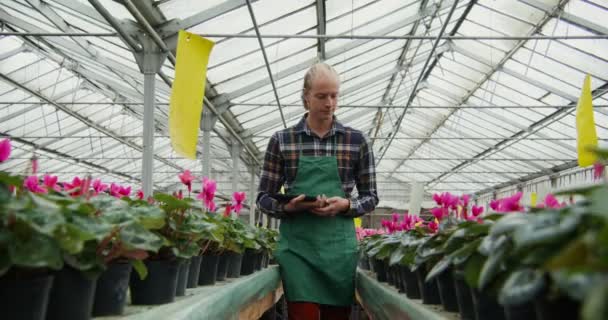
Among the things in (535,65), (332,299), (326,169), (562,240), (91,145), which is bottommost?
(332,299)

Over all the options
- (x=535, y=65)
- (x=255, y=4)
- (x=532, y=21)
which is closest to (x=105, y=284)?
(x=255, y=4)

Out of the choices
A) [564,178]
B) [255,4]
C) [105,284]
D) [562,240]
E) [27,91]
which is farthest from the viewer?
[564,178]

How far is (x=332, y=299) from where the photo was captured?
2.36 m

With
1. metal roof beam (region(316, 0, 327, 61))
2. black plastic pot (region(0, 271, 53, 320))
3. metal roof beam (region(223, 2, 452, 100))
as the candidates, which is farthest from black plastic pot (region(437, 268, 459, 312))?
metal roof beam (region(223, 2, 452, 100))

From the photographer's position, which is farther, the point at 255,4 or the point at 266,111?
the point at 266,111

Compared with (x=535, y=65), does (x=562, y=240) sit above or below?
below

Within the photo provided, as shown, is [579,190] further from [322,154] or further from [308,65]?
[308,65]

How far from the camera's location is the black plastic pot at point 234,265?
3.06 metres

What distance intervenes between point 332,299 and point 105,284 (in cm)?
109

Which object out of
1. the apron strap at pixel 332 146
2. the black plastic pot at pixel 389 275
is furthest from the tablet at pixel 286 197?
the black plastic pot at pixel 389 275

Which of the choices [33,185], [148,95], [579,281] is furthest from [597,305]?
[148,95]

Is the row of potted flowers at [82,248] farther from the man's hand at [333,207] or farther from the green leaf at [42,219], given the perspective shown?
the man's hand at [333,207]

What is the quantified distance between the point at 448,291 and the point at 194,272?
3.60 ft

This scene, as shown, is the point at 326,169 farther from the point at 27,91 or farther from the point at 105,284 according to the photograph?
the point at 27,91
